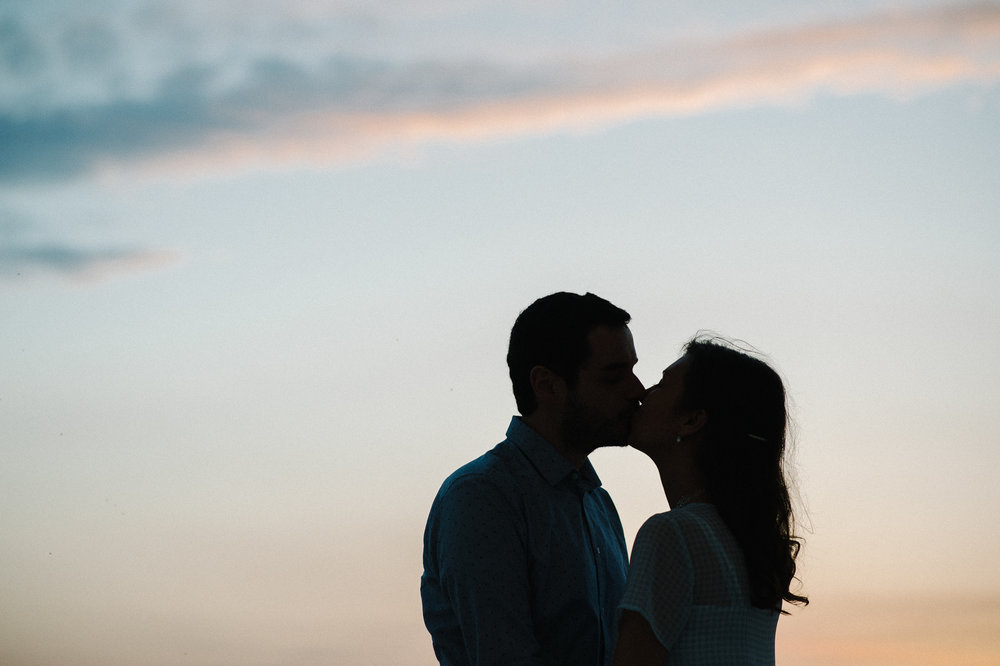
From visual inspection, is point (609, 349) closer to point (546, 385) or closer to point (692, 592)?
point (546, 385)

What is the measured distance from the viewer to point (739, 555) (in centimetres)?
307

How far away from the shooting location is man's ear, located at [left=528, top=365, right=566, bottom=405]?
12.6 ft

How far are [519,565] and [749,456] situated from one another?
80 centimetres

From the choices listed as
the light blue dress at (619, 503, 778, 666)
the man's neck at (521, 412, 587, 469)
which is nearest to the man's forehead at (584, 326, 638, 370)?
the man's neck at (521, 412, 587, 469)

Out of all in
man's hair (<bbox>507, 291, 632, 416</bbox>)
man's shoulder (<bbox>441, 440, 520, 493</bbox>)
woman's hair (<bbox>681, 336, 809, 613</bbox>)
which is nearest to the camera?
woman's hair (<bbox>681, 336, 809, 613</bbox>)

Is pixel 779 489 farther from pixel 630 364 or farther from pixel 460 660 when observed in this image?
pixel 460 660

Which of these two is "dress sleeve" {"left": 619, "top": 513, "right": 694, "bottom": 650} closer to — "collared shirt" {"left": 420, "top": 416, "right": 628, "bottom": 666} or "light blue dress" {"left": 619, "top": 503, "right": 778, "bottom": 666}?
"light blue dress" {"left": 619, "top": 503, "right": 778, "bottom": 666}

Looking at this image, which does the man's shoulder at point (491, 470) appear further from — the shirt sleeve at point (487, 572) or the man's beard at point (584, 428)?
the man's beard at point (584, 428)

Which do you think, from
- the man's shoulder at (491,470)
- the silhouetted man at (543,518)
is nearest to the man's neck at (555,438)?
the silhouetted man at (543,518)

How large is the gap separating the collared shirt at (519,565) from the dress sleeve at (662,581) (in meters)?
0.50

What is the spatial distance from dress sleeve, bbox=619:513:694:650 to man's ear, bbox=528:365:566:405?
0.89 meters

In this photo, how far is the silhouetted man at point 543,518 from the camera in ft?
11.0

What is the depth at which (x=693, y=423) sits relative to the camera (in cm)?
340

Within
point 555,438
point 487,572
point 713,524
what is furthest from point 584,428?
point 713,524
